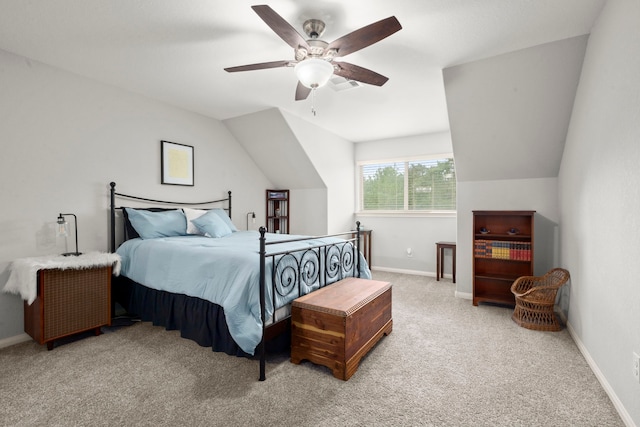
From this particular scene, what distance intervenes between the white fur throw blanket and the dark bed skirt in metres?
0.48

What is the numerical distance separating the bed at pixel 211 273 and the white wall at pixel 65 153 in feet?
0.74

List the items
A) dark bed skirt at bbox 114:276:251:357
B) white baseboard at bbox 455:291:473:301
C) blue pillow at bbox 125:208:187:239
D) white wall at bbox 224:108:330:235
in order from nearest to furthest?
dark bed skirt at bbox 114:276:251:357
blue pillow at bbox 125:208:187:239
white baseboard at bbox 455:291:473:301
white wall at bbox 224:108:330:235

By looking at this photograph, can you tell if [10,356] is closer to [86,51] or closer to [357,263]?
[86,51]

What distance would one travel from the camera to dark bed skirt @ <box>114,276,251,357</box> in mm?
2297

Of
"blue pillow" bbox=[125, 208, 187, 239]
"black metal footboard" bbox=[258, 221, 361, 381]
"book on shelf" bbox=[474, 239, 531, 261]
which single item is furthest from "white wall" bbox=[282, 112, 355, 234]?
"book on shelf" bbox=[474, 239, 531, 261]

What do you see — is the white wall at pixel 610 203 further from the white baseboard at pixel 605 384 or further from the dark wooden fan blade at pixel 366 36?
the dark wooden fan blade at pixel 366 36

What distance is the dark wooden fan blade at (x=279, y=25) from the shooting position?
1601 mm

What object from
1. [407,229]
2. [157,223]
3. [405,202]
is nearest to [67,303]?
[157,223]

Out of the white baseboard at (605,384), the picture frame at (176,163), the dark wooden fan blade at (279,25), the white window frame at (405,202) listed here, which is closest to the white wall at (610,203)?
the white baseboard at (605,384)

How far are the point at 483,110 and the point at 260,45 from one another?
2.25 meters

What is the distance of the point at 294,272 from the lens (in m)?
2.40

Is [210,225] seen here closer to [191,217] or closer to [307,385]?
[191,217]

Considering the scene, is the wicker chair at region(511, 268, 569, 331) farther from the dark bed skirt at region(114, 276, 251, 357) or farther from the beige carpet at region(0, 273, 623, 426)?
the dark bed skirt at region(114, 276, 251, 357)

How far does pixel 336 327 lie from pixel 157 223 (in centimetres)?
237
